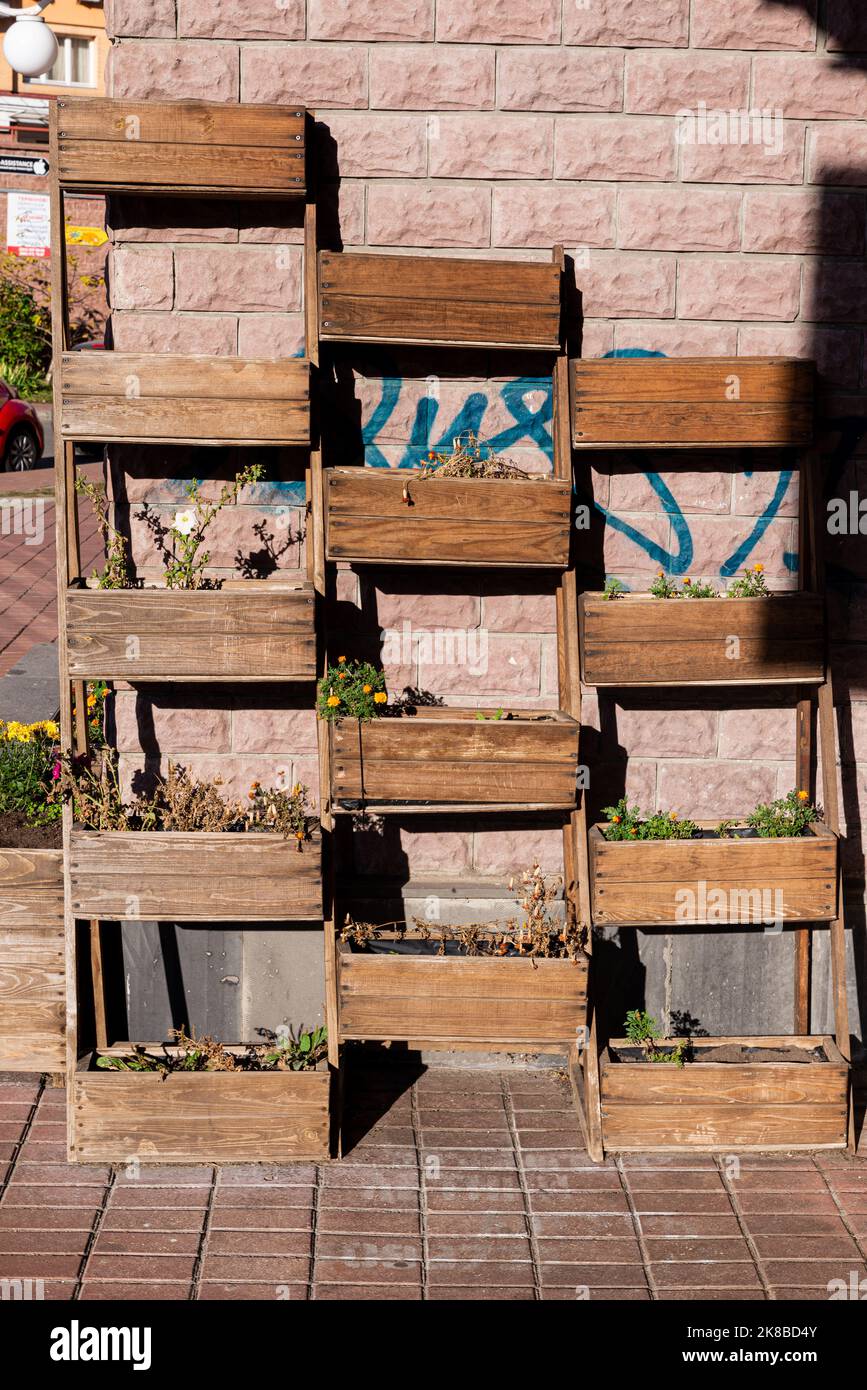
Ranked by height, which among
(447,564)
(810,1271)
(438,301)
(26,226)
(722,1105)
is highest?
(26,226)

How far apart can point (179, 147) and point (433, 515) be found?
1.34 metres

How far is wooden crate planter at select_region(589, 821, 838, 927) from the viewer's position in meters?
4.55

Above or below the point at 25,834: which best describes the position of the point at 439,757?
above

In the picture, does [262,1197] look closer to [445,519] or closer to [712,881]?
[712,881]

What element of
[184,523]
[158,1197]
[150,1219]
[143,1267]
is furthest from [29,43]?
[143,1267]

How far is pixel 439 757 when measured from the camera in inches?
175

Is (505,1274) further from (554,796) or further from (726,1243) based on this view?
(554,796)

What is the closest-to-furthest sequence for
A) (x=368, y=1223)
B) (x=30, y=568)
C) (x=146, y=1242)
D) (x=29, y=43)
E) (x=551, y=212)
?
1. (x=146, y=1242)
2. (x=368, y=1223)
3. (x=551, y=212)
4. (x=30, y=568)
5. (x=29, y=43)

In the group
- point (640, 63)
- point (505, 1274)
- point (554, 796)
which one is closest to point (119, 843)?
point (554, 796)

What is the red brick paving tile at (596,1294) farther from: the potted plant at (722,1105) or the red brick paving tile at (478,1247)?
the potted plant at (722,1105)

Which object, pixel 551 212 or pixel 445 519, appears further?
pixel 551 212

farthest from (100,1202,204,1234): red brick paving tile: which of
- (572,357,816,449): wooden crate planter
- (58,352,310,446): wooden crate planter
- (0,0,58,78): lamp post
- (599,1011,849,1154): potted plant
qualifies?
(0,0,58,78): lamp post

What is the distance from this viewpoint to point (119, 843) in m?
4.43

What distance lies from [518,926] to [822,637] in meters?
1.42
